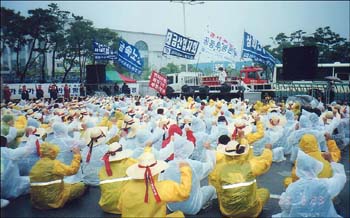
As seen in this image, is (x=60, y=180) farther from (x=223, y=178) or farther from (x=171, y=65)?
(x=171, y=65)

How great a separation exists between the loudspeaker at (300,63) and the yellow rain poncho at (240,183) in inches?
358

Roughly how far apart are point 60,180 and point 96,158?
2.83 ft

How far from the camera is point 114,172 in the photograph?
4.38m

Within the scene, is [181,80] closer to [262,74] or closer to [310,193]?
[262,74]

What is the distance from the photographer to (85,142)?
19.0 ft

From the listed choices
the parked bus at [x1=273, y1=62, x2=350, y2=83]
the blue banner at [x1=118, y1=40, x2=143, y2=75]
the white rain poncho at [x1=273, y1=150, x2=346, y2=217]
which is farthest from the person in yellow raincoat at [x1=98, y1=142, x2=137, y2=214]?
the parked bus at [x1=273, y1=62, x2=350, y2=83]

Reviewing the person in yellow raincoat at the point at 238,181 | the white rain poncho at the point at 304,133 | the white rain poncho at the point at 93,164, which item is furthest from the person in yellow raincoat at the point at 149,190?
the white rain poncho at the point at 304,133

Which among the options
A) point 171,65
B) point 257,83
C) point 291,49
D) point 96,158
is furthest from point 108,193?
point 171,65

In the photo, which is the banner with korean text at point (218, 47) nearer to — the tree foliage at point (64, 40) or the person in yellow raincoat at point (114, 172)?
the tree foliage at point (64, 40)

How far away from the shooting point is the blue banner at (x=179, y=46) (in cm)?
1805

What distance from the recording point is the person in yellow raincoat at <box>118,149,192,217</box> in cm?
318

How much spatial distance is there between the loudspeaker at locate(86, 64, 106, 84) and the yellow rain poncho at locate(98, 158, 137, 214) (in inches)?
558

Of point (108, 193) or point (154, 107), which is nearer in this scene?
point (108, 193)

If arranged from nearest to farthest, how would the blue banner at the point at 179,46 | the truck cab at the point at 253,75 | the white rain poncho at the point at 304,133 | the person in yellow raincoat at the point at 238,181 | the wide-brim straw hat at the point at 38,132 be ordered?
the person in yellow raincoat at the point at 238,181 < the white rain poncho at the point at 304,133 < the wide-brim straw hat at the point at 38,132 < the blue banner at the point at 179,46 < the truck cab at the point at 253,75
